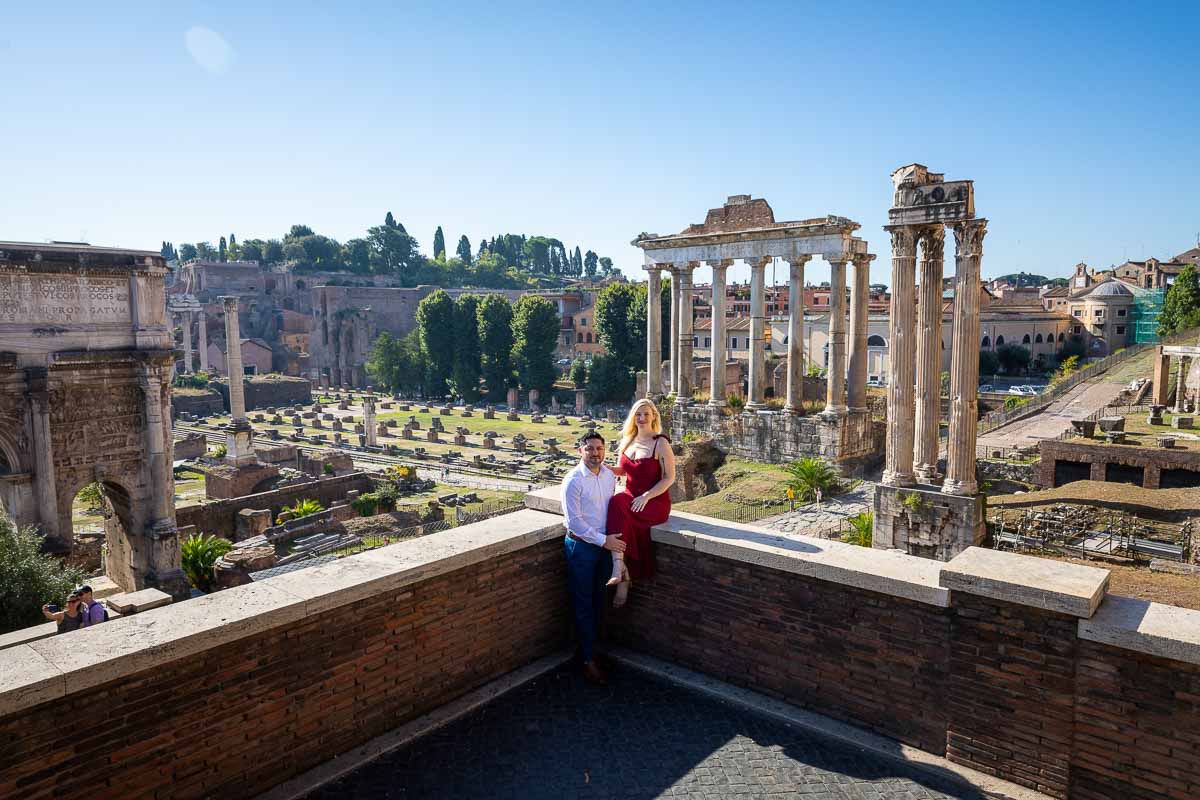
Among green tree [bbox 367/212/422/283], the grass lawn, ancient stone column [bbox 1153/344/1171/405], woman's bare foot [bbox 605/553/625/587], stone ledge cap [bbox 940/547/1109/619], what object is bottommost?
the grass lawn

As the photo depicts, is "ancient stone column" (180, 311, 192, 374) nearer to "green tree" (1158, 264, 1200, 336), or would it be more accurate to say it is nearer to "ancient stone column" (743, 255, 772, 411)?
"ancient stone column" (743, 255, 772, 411)

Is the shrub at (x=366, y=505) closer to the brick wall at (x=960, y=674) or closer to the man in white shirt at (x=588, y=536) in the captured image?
the man in white shirt at (x=588, y=536)

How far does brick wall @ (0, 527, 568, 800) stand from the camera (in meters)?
3.22

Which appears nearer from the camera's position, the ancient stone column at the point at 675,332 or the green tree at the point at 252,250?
the ancient stone column at the point at 675,332

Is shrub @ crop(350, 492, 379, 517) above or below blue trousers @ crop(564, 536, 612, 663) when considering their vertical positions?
below

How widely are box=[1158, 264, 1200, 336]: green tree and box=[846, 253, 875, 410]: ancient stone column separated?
3483 centimetres

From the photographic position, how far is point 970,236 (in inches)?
523

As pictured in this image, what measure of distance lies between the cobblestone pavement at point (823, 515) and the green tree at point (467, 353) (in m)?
41.7

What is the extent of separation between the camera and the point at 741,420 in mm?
23359

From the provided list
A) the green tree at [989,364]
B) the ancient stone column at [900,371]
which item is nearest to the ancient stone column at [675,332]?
the ancient stone column at [900,371]

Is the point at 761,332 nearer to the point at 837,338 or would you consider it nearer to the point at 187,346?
the point at 837,338

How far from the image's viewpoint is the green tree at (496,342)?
57312 mm

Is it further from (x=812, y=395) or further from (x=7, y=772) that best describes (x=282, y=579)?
(x=812, y=395)

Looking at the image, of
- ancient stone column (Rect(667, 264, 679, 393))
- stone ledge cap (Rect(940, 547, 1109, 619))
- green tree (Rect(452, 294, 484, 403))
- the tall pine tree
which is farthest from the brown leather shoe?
the tall pine tree
